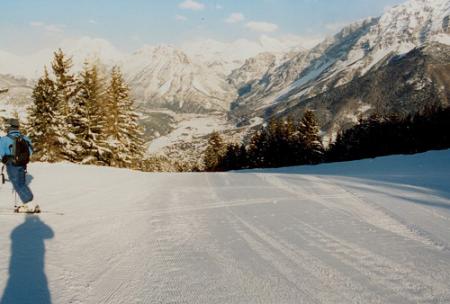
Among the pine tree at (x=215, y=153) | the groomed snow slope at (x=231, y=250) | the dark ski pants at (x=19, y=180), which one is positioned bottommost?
the groomed snow slope at (x=231, y=250)

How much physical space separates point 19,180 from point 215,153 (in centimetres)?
6391

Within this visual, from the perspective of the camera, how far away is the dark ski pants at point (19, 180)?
32.3ft

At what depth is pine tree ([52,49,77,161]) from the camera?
36.1 metres

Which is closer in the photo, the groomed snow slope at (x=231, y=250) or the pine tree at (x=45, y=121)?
the groomed snow slope at (x=231, y=250)

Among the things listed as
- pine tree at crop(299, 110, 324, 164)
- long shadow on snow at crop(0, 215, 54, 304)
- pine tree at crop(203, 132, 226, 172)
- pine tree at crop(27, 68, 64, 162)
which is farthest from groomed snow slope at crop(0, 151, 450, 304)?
pine tree at crop(203, 132, 226, 172)

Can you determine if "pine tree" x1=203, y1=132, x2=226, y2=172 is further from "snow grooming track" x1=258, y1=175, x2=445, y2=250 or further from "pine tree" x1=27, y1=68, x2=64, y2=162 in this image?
"snow grooming track" x1=258, y1=175, x2=445, y2=250

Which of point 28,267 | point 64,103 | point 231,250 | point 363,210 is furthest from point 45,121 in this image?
point 231,250

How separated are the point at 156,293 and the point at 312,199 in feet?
24.9

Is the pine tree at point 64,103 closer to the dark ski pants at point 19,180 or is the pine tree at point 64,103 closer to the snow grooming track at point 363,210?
the snow grooming track at point 363,210

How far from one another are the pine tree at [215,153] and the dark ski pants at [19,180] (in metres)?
62.6

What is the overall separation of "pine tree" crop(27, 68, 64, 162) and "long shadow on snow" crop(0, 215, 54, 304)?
98.0 feet

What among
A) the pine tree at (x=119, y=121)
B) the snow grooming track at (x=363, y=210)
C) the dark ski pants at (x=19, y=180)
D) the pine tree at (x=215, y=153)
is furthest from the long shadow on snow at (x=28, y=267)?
the pine tree at (x=215, y=153)

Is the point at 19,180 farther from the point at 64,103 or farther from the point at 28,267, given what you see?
the point at 64,103

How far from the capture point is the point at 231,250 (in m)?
6.52
